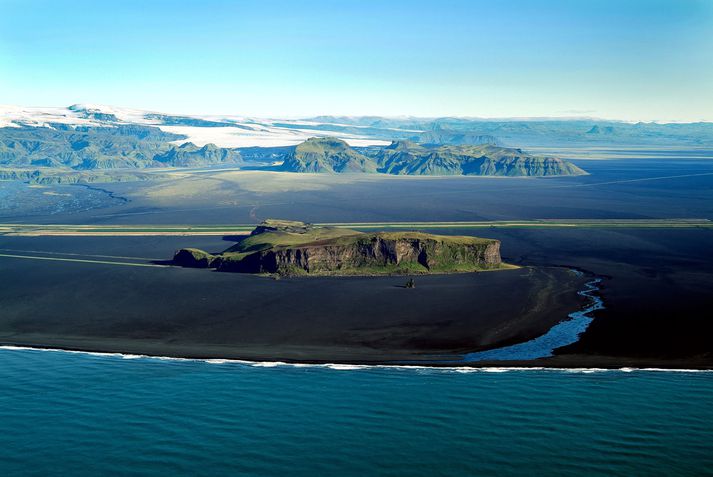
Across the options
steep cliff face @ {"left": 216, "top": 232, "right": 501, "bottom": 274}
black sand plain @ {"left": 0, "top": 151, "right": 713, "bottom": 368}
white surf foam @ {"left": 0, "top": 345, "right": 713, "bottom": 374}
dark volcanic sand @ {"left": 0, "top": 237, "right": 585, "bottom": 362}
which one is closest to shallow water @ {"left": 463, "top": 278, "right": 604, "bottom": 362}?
black sand plain @ {"left": 0, "top": 151, "right": 713, "bottom": 368}

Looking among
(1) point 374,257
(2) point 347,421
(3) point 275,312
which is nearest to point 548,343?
(2) point 347,421

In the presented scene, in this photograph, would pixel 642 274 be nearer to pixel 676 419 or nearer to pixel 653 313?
pixel 653 313

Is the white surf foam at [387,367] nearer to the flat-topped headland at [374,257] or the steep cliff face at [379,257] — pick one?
the flat-topped headland at [374,257]

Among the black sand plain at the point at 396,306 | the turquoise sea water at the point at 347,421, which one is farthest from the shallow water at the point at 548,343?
the turquoise sea water at the point at 347,421

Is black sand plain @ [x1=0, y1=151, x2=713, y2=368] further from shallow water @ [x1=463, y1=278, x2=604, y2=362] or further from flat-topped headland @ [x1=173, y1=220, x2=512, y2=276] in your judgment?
flat-topped headland @ [x1=173, y1=220, x2=512, y2=276]

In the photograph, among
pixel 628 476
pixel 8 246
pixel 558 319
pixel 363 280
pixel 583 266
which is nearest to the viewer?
pixel 628 476

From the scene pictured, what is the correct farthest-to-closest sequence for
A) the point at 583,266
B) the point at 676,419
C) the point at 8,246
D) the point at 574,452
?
the point at 8,246
the point at 583,266
the point at 676,419
the point at 574,452

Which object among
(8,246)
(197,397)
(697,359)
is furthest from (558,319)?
(8,246)
